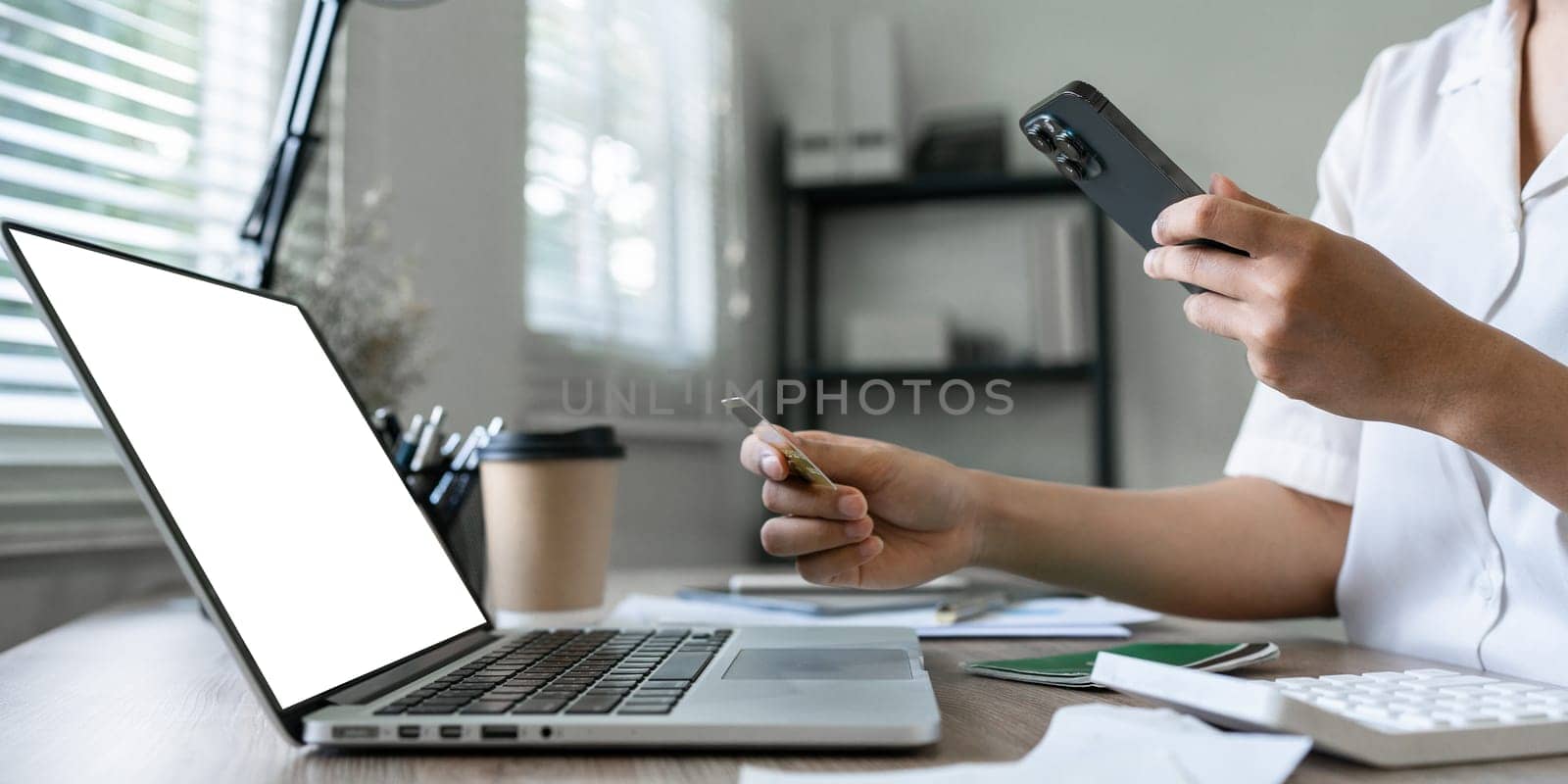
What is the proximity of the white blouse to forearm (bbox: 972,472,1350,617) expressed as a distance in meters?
0.03

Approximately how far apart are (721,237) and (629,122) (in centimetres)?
46

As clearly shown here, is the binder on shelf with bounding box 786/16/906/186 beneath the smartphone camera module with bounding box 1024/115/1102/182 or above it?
above

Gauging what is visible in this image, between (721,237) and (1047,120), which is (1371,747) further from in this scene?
(721,237)

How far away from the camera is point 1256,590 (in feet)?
2.77

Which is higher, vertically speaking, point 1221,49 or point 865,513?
point 1221,49

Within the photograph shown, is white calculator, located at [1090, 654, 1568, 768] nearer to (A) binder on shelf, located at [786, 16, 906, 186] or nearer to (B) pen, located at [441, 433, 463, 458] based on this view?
(B) pen, located at [441, 433, 463, 458]

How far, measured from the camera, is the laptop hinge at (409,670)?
459mm

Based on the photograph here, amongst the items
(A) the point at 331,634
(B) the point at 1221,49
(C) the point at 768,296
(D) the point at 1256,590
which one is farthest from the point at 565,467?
(B) the point at 1221,49

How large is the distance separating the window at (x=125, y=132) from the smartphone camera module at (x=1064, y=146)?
0.76 m

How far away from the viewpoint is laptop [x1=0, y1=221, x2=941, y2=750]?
0.41m

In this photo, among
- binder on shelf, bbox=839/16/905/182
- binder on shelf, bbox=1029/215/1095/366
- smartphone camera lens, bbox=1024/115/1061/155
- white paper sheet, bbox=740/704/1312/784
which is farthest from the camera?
binder on shelf, bbox=839/16/905/182

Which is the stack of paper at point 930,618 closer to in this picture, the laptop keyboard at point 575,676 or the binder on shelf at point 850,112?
the laptop keyboard at point 575,676

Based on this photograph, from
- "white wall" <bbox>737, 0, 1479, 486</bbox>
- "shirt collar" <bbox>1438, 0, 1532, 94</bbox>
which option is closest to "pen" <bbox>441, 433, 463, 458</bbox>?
"shirt collar" <bbox>1438, 0, 1532, 94</bbox>

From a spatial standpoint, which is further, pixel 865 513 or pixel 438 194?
pixel 438 194
